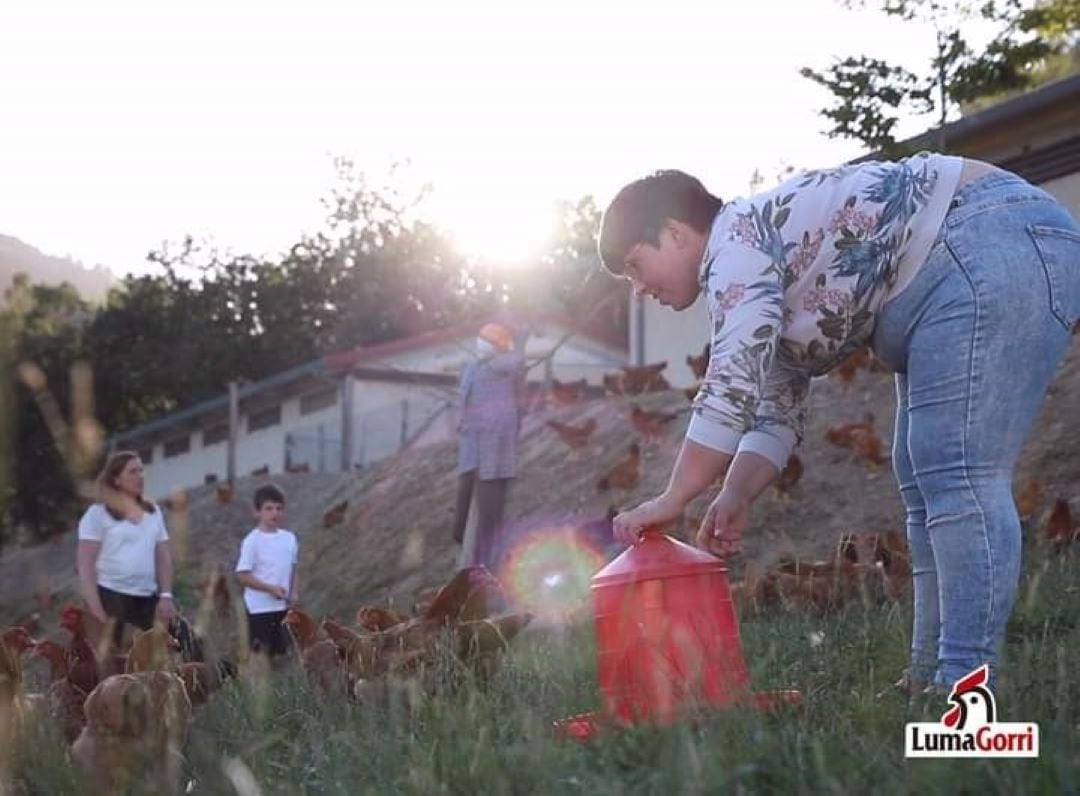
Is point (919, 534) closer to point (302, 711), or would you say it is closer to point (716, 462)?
point (716, 462)

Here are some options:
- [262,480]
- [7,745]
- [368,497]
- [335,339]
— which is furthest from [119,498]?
[335,339]

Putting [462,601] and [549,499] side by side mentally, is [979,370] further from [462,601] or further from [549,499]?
[549,499]

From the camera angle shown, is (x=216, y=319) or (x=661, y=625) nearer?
(x=661, y=625)

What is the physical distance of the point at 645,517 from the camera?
3.65m

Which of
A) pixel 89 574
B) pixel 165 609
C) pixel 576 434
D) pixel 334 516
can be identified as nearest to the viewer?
pixel 165 609

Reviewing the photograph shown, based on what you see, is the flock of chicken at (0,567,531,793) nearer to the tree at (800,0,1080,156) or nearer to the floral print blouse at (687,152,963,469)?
the floral print blouse at (687,152,963,469)

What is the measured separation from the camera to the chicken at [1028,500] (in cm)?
845

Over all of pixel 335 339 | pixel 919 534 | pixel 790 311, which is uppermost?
pixel 335 339

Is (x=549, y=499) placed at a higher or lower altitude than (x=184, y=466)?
lower

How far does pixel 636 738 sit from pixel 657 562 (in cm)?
65

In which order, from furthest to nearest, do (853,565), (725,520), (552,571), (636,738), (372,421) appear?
Result: (372,421), (552,571), (853,565), (725,520), (636,738)

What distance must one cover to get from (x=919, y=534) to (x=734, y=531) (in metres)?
0.52

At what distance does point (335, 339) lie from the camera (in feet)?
169

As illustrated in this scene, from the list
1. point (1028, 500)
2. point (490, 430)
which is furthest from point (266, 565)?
point (1028, 500)
